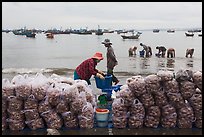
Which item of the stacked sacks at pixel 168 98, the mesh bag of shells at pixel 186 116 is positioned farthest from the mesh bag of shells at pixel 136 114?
the mesh bag of shells at pixel 186 116

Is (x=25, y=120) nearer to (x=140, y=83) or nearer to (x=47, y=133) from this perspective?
(x=47, y=133)

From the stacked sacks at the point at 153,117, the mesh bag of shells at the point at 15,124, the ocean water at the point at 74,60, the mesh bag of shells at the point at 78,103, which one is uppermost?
the mesh bag of shells at the point at 78,103

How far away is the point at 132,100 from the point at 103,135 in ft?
2.75

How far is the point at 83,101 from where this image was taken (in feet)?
18.2

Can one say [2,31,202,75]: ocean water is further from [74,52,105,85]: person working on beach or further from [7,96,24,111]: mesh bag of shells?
[7,96,24,111]: mesh bag of shells

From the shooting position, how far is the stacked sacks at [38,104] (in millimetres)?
5438

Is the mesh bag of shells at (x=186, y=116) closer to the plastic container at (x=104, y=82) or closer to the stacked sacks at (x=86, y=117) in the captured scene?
the stacked sacks at (x=86, y=117)

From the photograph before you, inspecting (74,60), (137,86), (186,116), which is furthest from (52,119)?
(74,60)

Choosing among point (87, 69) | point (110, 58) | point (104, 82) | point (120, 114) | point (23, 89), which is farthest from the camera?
point (110, 58)

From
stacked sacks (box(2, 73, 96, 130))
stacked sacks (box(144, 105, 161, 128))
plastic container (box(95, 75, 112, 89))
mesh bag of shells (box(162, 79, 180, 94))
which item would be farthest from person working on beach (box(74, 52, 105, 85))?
mesh bag of shells (box(162, 79, 180, 94))

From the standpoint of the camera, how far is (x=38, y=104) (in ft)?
18.2

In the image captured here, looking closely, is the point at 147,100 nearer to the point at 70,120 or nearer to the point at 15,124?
the point at 70,120

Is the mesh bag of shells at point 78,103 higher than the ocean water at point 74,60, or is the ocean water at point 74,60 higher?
the mesh bag of shells at point 78,103

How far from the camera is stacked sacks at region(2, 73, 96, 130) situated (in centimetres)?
544
